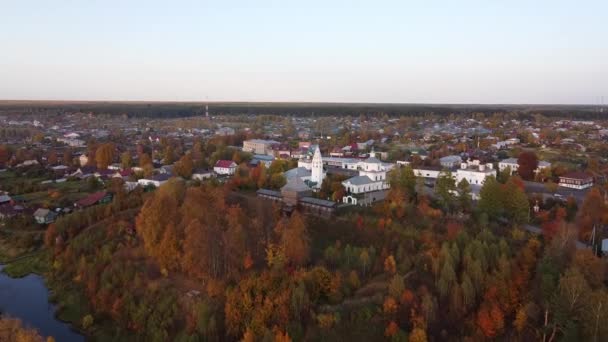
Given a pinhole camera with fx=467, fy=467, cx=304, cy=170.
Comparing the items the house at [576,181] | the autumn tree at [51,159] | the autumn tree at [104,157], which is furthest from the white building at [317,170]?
the autumn tree at [51,159]

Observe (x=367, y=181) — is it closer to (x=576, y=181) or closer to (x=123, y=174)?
(x=576, y=181)

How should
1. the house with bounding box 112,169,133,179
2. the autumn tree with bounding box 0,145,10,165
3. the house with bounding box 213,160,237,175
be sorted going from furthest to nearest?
1. the autumn tree with bounding box 0,145,10,165
2. the house with bounding box 213,160,237,175
3. the house with bounding box 112,169,133,179

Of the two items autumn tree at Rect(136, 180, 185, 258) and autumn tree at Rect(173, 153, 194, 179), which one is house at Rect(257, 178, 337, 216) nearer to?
autumn tree at Rect(136, 180, 185, 258)

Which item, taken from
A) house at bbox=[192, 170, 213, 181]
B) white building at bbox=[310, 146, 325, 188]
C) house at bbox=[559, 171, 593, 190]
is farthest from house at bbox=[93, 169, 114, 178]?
house at bbox=[559, 171, 593, 190]

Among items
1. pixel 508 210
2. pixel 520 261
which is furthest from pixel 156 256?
pixel 508 210

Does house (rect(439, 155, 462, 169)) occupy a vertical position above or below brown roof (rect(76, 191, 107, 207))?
above
